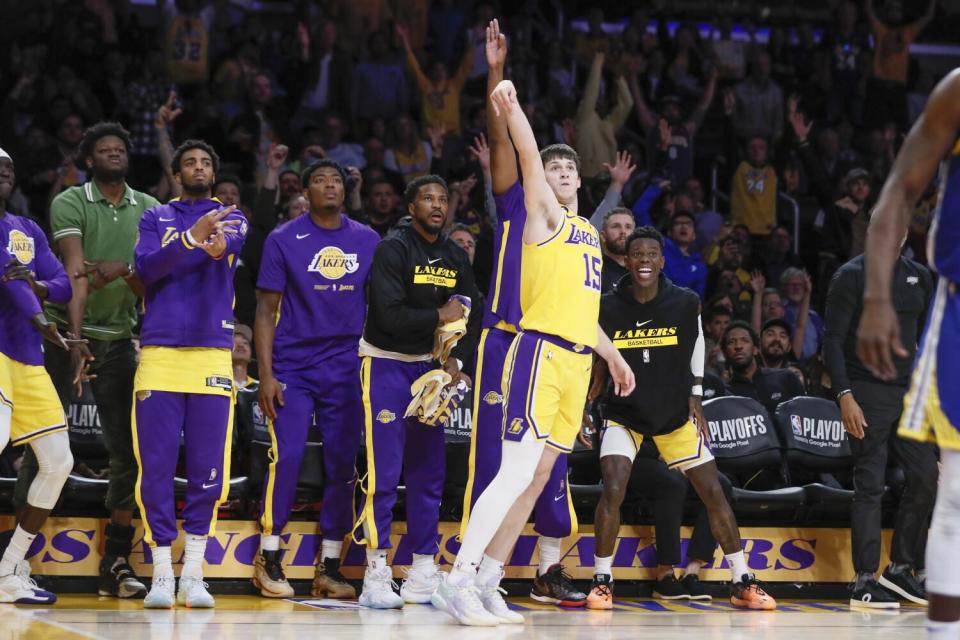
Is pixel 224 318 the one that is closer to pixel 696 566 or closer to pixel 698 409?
pixel 698 409

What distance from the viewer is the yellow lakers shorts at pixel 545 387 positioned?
6270 mm

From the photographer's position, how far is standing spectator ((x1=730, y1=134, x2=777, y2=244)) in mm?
13555

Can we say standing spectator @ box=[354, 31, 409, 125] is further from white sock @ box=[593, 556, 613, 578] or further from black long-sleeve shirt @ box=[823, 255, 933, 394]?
white sock @ box=[593, 556, 613, 578]

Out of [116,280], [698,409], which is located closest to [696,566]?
[698,409]

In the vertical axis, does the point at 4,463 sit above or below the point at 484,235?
below

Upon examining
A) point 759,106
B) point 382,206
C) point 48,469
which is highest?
point 759,106

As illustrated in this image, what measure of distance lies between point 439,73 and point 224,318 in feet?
22.4

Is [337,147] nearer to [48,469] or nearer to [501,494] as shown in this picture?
[48,469]

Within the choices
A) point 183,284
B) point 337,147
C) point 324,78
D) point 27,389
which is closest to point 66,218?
point 183,284

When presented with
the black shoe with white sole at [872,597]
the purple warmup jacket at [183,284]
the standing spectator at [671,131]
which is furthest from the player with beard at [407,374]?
the standing spectator at [671,131]

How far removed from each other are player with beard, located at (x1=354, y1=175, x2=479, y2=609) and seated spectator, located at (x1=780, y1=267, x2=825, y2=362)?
4786mm

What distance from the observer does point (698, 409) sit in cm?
771

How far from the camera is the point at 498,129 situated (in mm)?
6441

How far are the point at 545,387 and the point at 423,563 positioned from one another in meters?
1.51
